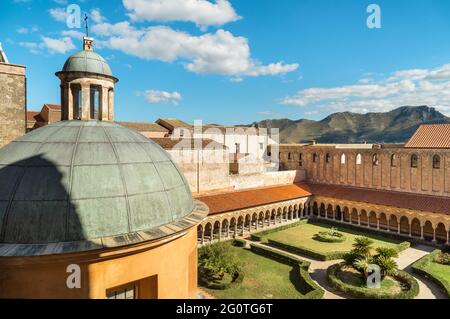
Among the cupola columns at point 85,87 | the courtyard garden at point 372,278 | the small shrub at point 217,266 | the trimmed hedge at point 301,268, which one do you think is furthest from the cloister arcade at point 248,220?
the cupola columns at point 85,87

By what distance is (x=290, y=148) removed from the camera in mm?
43844

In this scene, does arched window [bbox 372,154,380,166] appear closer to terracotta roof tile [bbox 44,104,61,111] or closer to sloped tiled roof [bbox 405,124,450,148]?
sloped tiled roof [bbox 405,124,450,148]

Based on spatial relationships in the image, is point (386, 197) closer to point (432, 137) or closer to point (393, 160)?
point (393, 160)

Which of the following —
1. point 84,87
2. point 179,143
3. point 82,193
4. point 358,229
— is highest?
point 84,87

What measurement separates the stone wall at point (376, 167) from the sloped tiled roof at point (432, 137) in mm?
1017

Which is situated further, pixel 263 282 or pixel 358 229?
pixel 358 229

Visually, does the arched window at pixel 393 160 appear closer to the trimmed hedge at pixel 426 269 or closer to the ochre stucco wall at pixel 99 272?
the trimmed hedge at pixel 426 269

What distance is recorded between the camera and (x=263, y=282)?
1877cm

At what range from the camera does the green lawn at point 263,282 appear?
1702cm

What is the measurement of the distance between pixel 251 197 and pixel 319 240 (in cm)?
779

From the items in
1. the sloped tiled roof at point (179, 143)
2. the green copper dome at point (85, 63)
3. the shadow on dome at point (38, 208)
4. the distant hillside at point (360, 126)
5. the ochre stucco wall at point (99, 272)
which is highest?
the distant hillside at point (360, 126)

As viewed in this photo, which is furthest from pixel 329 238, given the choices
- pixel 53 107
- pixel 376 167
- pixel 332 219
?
pixel 53 107
